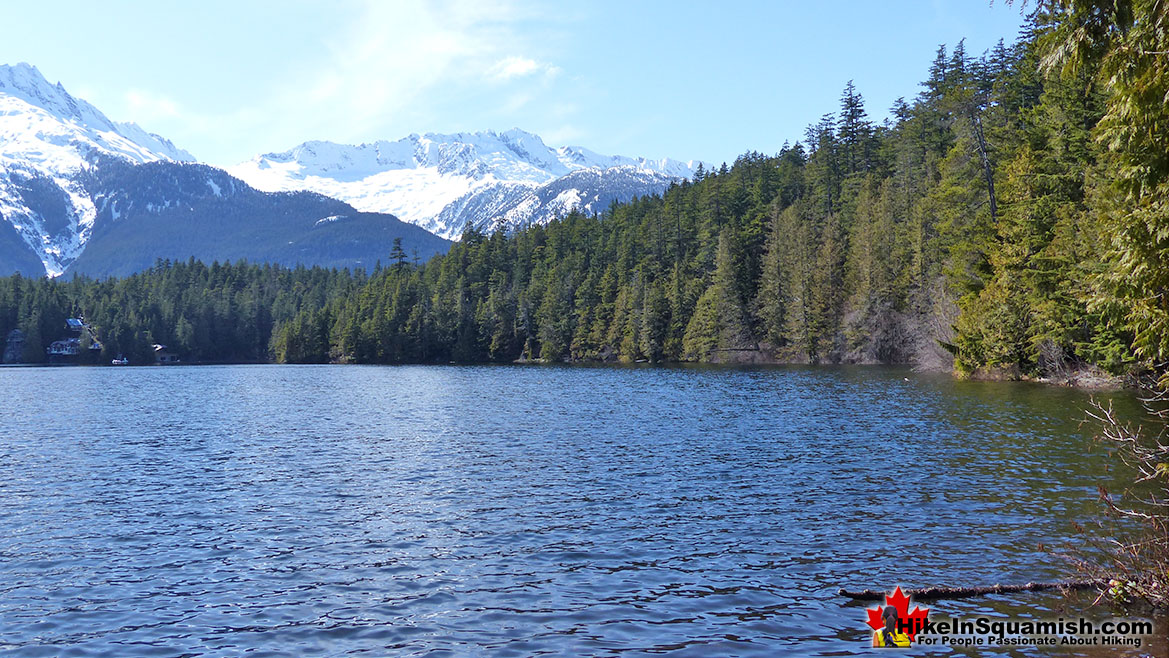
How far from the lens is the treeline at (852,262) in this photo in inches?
2092

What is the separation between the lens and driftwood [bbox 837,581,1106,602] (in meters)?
13.3

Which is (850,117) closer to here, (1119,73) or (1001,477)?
(1001,477)

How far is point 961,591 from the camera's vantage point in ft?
43.8

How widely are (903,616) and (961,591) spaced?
1.43m

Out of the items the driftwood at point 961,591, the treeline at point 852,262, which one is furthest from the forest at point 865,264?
the driftwood at point 961,591

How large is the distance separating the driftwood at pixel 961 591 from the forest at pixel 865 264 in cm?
423

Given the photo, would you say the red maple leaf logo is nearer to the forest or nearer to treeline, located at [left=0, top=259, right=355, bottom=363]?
the forest

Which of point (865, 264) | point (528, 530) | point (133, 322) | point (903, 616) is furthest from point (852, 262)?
point (133, 322)

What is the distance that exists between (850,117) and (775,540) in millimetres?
122257

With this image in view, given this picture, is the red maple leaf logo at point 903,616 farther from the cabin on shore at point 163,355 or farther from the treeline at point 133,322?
the cabin on shore at point 163,355

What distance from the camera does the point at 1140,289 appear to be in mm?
13773

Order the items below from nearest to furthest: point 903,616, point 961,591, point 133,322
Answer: point 903,616 → point 961,591 → point 133,322

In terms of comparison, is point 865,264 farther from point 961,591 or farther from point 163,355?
point 163,355

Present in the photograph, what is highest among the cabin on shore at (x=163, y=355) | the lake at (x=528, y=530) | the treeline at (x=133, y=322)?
the treeline at (x=133, y=322)
